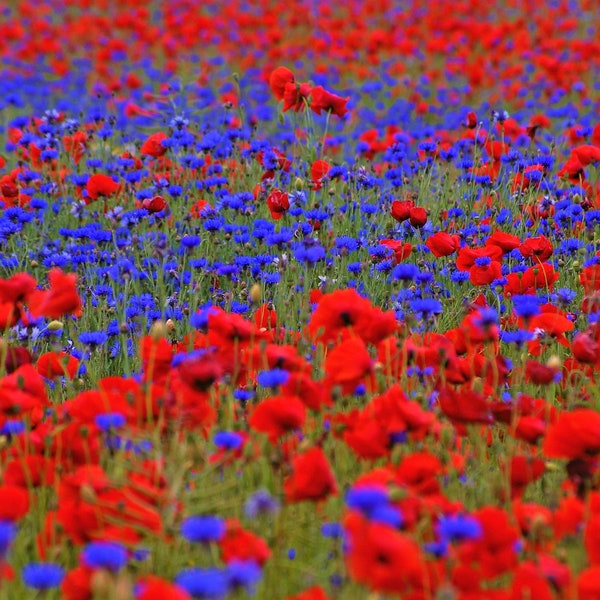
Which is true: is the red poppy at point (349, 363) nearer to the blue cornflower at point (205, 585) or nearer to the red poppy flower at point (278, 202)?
the blue cornflower at point (205, 585)

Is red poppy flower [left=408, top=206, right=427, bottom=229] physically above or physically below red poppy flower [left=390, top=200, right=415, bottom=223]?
below

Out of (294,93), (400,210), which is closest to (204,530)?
(400,210)

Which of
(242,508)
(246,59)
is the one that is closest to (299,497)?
(242,508)

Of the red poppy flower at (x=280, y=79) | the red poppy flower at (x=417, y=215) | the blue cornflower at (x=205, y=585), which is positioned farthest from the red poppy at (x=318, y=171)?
the blue cornflower at (x=205, y=585)

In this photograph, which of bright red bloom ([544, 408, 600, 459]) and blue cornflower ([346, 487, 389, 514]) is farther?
bright red bloom ([544, 408, 600, 459])

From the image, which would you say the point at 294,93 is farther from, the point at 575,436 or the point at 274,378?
the point at 575,436

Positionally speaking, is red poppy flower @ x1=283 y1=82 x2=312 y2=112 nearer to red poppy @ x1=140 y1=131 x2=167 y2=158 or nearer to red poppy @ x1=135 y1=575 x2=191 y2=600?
red poppy @ x1=140 y1=131 x2=167 y2=158

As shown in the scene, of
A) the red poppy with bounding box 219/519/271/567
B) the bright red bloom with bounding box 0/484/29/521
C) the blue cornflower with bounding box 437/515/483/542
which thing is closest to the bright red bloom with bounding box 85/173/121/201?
the bright red bloom with bounding box 0/484/29/521

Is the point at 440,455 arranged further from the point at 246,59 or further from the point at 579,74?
the point at 246,59
